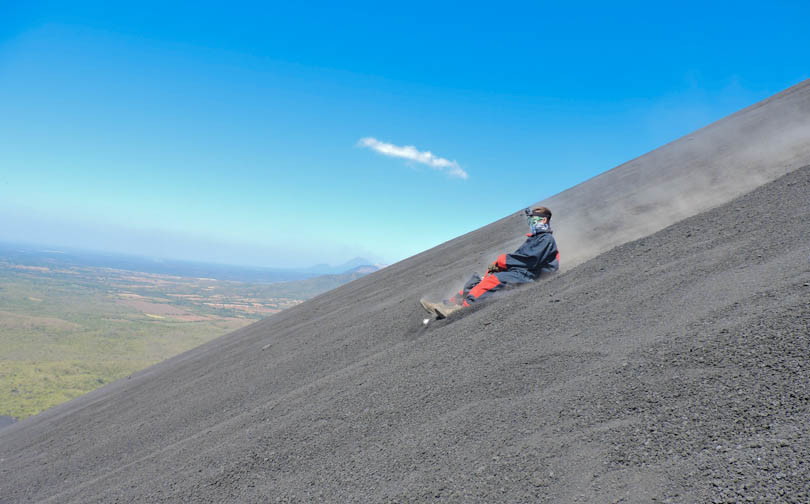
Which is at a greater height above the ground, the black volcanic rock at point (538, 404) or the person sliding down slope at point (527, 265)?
the person sliding down slope at point (527, 265)

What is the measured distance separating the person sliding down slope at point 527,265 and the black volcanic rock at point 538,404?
285 mm

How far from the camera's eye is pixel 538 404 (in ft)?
9.58

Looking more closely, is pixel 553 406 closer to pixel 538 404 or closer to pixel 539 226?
pixel 538 404

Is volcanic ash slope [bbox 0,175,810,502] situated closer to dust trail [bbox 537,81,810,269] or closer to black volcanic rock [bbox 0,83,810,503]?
black volcanic rock [bbox 0,83,810,503]

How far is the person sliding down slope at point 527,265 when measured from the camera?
5.82 metres

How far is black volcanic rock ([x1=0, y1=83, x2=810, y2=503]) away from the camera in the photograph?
2.12m

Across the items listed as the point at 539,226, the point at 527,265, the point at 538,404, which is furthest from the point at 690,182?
the point at 538,404

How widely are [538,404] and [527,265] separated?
10.6ft

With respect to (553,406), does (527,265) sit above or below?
above

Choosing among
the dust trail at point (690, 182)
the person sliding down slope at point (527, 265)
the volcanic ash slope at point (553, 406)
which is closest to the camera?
the volcanic ash slope at point (553, 406)

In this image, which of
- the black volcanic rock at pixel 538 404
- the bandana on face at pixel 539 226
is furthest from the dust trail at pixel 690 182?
the bandana on face at pixel 539 226

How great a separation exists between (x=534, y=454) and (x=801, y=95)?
17.4 meters

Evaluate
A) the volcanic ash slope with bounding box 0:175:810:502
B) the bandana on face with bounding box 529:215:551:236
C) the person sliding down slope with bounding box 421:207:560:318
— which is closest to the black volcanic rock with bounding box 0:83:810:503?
A: the volcanic ash slope with bounding box 0:175:810:502

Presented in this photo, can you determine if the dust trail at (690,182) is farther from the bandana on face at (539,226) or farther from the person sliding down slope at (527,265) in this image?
the bandana on face at (539,226)
